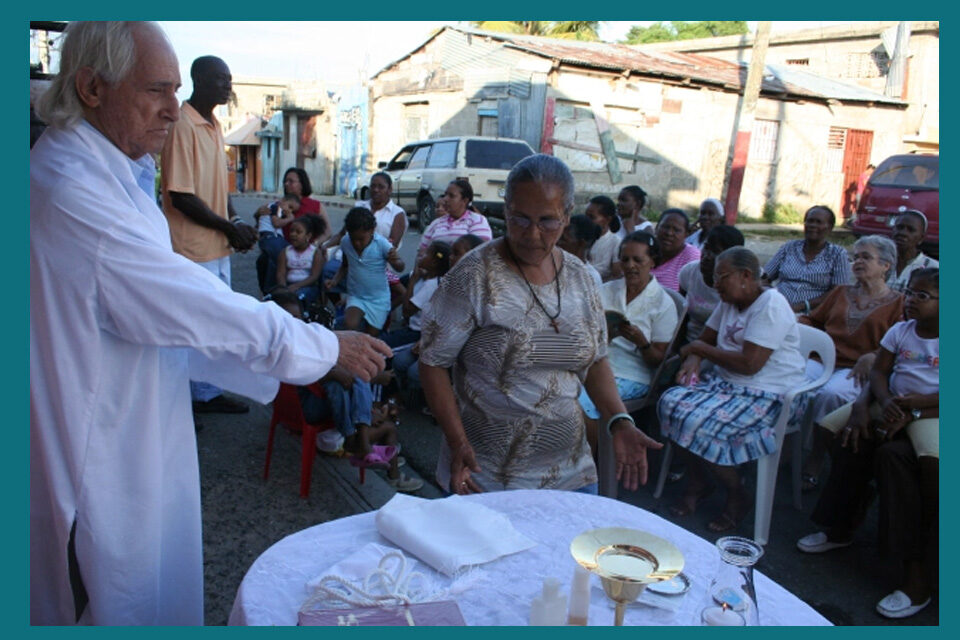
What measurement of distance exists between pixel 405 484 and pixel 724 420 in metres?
1.73

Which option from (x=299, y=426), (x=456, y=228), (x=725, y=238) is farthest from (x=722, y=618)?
(x=456, y=228)

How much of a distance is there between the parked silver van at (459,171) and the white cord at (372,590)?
39.8 feet

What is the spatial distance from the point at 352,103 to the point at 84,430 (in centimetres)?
2496

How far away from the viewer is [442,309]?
220cm

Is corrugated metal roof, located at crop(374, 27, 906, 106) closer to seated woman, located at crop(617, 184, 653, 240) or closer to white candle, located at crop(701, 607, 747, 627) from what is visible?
seated woman, located at crop(617, 184, 653, 240)

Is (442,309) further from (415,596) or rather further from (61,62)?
(61,62)

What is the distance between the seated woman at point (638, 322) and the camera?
13.6 ft

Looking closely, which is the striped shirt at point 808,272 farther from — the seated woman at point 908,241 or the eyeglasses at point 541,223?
the eyeglasses at point 541,223

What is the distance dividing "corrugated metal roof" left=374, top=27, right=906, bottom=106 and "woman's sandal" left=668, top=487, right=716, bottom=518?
1397 centimetres

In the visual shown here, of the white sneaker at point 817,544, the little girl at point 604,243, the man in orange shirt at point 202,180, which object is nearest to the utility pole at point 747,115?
the little girl at point 604,243

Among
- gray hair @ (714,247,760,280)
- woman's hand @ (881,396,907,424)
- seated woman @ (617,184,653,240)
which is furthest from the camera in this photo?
seated woman @ (617,184,653,240)

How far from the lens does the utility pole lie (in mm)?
14836

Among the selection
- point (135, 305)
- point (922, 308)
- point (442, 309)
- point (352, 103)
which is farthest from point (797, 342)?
point (352, 103)

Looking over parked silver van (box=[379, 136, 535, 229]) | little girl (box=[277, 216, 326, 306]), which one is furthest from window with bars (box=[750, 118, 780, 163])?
little girl (box=[277, 216, 326, 306])
